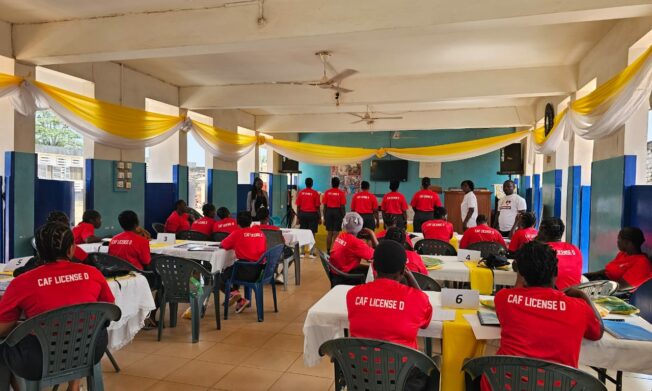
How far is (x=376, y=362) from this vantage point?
198 cm

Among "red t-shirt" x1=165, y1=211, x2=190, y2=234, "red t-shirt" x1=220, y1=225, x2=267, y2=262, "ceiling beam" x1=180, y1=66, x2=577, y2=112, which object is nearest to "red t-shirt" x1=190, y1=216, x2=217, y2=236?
"red t-shirt" x1=165, y1=211, x2=190, y2=234

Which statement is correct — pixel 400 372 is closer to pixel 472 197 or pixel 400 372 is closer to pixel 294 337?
pixel 294 337

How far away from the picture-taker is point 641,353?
6.87ft

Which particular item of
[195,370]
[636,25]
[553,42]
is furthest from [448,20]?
[195,370]

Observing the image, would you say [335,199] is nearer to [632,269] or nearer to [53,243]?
[632,269]

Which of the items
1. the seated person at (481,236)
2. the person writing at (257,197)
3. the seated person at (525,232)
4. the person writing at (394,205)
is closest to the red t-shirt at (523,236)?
the seated person at (525,232)

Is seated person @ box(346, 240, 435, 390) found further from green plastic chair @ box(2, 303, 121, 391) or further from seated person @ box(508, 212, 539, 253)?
seated person @ box(508, 212, 539, 253)

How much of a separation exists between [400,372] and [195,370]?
2.29 m

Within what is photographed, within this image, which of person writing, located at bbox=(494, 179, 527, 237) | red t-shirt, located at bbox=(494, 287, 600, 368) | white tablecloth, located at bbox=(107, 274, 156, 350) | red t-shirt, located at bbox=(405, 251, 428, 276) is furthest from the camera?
person writing, located at bbox=(494, 179, 527, 237)

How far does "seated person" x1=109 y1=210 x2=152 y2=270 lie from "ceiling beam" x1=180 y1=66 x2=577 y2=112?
4.96 meters

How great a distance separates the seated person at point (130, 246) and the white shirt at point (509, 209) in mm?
6101

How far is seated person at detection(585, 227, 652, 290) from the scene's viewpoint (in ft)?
12.6

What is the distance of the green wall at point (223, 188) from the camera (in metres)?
10.2

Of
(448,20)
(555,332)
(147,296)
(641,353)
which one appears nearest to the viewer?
(555,332)
